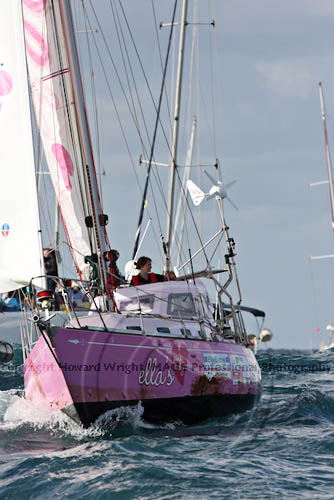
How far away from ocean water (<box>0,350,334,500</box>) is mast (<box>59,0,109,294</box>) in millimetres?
1781

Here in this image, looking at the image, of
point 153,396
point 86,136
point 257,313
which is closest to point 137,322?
point 153,396

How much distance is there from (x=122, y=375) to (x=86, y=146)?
10.2 feet

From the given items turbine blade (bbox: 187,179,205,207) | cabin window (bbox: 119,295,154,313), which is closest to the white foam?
cabin window (bbox: 119,295,154,313)

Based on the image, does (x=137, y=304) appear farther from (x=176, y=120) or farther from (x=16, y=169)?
(x=176, y=120)

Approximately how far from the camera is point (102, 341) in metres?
9.07

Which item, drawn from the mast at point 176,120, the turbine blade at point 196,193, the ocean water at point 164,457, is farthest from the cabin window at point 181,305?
the mast at point 176,120

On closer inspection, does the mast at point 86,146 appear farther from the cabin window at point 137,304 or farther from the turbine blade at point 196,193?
the turbine blade at point 196,193

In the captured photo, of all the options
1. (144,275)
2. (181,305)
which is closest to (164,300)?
(181,305)

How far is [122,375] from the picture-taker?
30.1 feet

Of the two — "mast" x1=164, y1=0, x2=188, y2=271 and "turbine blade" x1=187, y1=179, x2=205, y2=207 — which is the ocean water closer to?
"turbine blade" x1=187, y1=179, x2=205, y2=207

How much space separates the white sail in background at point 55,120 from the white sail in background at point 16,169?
A: 3.40 m

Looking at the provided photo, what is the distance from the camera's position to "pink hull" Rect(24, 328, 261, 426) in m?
8.97

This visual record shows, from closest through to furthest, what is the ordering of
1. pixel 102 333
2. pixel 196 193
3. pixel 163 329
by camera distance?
1. pixel 102 333
2. pixel 163 329
3. pixel 196 193

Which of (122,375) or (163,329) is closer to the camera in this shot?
(122,375)
